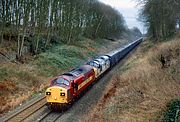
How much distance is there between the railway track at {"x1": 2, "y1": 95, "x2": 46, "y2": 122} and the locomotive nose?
147 centimetres

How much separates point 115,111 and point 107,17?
78.2 m

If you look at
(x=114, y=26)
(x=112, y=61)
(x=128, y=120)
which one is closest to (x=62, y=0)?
(x=112, y=61)

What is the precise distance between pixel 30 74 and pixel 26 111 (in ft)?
32.2

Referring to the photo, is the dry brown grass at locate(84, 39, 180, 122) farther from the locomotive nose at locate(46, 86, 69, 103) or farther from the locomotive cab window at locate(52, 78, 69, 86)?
the locomotive cab window at locate(52, 78, 69, 86)

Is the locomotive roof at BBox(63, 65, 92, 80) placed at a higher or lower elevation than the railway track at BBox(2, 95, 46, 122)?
higher

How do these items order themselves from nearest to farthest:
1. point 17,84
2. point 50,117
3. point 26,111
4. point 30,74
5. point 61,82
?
point 50,117 → point 26,111 → point 61,82 → point 17,84 → point 30,74

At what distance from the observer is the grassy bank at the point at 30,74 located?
26.2 metres

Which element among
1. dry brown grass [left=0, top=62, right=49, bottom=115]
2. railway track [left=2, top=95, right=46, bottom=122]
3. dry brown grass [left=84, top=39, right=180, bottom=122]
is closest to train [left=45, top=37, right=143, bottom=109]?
railway track [left=2, top=95, right=46, bottom=122]

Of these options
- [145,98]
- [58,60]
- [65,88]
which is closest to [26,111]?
[65,88]

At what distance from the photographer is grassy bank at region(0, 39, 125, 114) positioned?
2625cm

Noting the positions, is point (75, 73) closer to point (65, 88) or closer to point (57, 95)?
point (65, 88)

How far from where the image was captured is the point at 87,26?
7694 centimetres

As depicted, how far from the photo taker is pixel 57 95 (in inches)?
924

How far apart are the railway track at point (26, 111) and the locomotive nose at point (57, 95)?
1.47m
